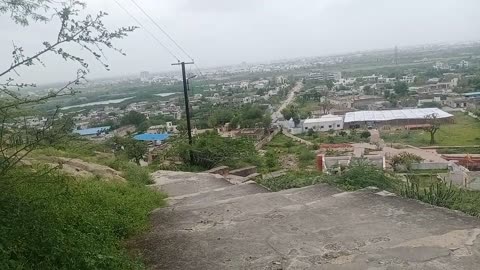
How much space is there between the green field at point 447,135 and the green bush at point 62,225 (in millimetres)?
26663

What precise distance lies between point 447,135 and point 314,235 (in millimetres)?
29362

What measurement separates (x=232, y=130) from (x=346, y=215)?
29.7m

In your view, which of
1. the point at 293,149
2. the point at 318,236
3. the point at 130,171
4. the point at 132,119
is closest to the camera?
the point at 318,236

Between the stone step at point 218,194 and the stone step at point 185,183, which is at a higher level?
the stone step at point 218,194

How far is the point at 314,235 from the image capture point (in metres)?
4.60

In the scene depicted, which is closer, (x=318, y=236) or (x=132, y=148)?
(x=318, y=236)

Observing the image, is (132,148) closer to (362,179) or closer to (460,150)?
(362,179)

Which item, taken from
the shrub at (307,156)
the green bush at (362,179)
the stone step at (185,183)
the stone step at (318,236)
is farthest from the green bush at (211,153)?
the shrub at (307,156)

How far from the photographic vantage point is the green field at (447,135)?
2878cm

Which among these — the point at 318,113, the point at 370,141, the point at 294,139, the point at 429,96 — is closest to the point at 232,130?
the point at 294,139

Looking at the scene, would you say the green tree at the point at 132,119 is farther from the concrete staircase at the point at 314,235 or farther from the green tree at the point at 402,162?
the concrete staircase at the point at 314,235

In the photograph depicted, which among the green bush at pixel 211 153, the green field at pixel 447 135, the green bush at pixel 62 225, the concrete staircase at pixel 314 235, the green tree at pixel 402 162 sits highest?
the green bush at pixel 62 225

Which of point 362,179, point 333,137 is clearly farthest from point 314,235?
point 333,137

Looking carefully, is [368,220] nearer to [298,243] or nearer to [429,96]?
[298,243]
